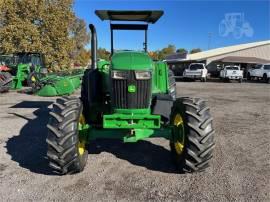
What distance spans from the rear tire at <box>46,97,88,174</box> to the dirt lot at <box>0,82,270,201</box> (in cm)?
23

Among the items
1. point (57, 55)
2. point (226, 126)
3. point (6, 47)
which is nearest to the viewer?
point (226, 126)

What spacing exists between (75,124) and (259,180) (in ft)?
9.53

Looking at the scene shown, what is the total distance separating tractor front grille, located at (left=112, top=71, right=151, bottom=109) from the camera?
5668mm

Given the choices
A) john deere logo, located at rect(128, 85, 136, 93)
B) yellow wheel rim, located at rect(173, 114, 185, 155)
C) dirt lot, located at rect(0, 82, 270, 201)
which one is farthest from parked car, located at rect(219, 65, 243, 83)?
john deere logo, located at rect(128, 85, 136, 93)

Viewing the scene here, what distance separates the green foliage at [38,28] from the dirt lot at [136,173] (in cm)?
2473

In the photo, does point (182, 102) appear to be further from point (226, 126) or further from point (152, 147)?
point (226, 126)

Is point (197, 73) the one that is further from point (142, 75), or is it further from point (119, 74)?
point (119, 74)

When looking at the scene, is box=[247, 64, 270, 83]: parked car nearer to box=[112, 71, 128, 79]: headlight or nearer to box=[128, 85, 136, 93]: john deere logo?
box=[128, 85, 136, 93]: john deere logo

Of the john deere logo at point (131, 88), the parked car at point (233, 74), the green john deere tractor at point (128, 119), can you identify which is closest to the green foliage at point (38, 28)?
the parked car at point (233, 74)

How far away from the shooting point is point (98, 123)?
21.5 feet

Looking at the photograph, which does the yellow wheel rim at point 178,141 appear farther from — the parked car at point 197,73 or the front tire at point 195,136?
the parked car at point 197,73

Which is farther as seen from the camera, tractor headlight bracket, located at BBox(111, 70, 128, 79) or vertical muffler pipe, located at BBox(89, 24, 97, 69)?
vertical muffler pipe, located at BBox(89, 24, 97, 69)

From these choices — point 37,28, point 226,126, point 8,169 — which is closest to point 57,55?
point 37,28

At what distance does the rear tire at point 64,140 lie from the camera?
5211mm
